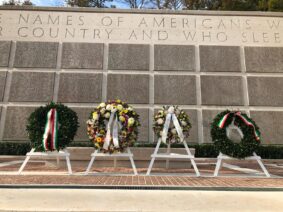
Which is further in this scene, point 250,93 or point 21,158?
point 250,93

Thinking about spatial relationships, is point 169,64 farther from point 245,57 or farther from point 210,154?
point 210,154

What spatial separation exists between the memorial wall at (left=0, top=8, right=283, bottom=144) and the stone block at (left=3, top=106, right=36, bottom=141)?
0.04 m

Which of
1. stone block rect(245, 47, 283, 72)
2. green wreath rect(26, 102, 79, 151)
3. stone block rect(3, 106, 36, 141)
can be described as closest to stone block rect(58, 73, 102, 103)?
stone block rect(3, 106, 36, 141)

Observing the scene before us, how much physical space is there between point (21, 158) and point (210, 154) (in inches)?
288

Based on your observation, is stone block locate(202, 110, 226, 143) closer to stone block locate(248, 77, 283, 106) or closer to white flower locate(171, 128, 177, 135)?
stone block locate(248, 77, 283, 106)

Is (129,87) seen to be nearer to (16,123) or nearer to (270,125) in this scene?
(16,123)

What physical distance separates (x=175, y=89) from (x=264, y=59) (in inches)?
177

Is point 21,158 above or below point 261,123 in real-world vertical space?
below

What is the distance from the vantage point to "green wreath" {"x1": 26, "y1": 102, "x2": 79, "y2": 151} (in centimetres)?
678

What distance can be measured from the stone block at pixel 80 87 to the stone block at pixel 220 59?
192 inches

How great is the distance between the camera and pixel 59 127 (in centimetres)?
687

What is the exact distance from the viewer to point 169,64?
42.4ft

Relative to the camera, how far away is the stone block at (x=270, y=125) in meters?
12.3

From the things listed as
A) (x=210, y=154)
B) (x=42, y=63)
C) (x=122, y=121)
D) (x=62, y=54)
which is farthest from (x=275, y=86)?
(x=42, y=63)
